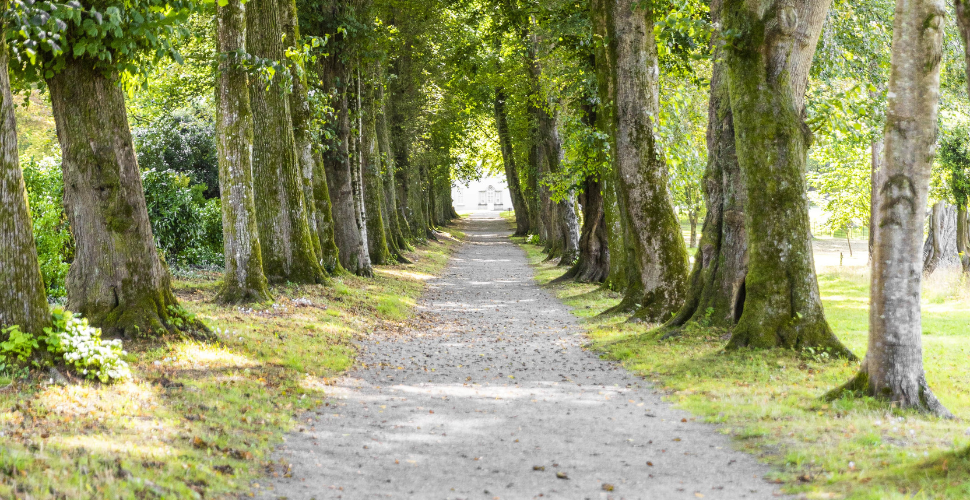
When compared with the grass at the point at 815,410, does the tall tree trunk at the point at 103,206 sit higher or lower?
higher

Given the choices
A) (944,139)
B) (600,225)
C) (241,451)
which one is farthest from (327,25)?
(944,139)

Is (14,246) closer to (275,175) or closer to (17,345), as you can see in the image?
(17,345)

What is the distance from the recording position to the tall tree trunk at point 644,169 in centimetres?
1395

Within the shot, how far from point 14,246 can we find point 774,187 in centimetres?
791

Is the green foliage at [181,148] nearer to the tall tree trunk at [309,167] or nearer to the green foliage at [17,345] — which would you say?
the tall tree trunk at [309,167]

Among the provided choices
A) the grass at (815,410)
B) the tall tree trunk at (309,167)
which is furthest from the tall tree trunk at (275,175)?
the grass at (815,410)

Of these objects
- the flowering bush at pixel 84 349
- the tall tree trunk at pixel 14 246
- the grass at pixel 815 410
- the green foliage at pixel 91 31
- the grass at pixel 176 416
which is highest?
the green foliage at pixel 91 31

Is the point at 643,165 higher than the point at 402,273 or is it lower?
higher

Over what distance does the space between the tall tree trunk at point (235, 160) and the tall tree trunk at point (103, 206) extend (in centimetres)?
369

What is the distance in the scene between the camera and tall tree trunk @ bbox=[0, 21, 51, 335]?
22.3ft

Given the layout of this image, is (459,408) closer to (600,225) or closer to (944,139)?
(600,225)

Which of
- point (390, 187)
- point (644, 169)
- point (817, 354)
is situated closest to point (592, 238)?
point (644, 169)

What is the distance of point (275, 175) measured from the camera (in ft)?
53.0

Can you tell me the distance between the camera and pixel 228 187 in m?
13.0
